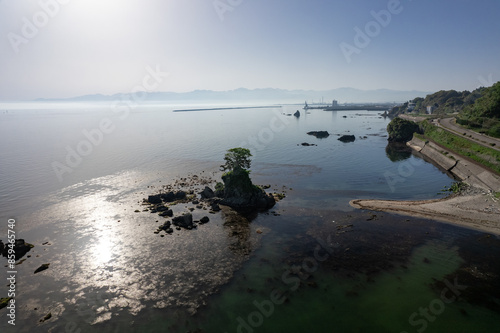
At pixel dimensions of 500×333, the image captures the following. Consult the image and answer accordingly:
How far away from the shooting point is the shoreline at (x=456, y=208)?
4438 centimetres

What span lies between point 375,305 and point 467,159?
71697 mm

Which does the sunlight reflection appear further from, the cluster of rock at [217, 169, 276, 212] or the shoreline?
the shoreline

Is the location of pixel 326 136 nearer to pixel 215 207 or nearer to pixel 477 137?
pixel 477 137

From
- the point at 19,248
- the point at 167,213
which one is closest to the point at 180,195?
the point at 167,213

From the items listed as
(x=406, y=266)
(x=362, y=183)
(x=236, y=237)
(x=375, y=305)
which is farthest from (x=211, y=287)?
(x=362, y=183)

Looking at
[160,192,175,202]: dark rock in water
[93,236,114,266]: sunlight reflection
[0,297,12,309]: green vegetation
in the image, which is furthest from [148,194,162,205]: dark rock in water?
[0,297,12,309]: green vegetation

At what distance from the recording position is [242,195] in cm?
5650

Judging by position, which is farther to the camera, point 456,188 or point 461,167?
point 461,167

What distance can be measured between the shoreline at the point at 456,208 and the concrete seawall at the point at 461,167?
4896mm

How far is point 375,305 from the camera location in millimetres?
28375

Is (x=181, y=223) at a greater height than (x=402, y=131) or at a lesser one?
lesser

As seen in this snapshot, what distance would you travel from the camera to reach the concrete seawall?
58.1 meters

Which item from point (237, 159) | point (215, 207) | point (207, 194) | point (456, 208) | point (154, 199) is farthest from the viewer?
point (207, 194)

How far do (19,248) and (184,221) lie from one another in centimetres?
2568
